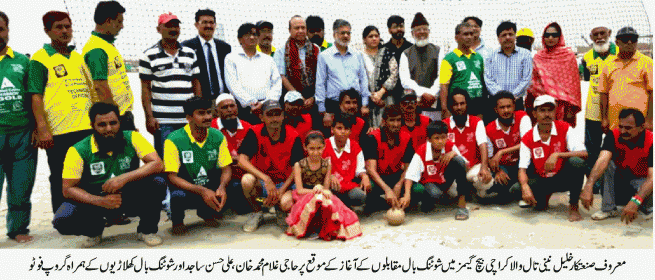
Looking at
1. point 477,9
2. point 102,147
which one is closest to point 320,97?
point 102,147

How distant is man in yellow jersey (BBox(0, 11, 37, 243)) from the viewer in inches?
167

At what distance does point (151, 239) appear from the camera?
13.8 feet

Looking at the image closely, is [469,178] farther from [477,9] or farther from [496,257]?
[477,9]

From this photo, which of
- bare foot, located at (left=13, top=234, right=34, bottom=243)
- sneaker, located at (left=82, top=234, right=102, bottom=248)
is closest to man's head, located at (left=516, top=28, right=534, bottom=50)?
sneaker, located at (left=82, top=234, right=102, bottom=248)

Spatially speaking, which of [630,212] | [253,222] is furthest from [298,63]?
[630,212]

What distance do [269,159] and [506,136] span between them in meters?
2.41

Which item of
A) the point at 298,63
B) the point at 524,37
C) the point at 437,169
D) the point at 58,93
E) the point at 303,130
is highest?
the point at 524,37

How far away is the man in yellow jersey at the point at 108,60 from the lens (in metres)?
4.57

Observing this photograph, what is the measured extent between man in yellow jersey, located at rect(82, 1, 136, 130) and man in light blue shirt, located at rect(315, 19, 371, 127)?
6.80 ft

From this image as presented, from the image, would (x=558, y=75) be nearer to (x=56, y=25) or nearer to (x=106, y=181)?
(x=106, y=181)

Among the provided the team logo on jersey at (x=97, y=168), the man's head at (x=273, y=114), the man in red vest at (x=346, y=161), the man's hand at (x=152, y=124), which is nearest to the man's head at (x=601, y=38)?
the man in red vest at (x=346, y=161)

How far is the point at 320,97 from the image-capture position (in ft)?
19.1

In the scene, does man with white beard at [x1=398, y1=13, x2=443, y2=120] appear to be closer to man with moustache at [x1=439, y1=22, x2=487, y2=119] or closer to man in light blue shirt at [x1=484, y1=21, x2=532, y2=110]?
man with moustache at [x1=439, y1=22, x2=487, y2=119]

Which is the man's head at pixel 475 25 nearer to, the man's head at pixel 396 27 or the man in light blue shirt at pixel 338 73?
the man's head at pixel 396 27
